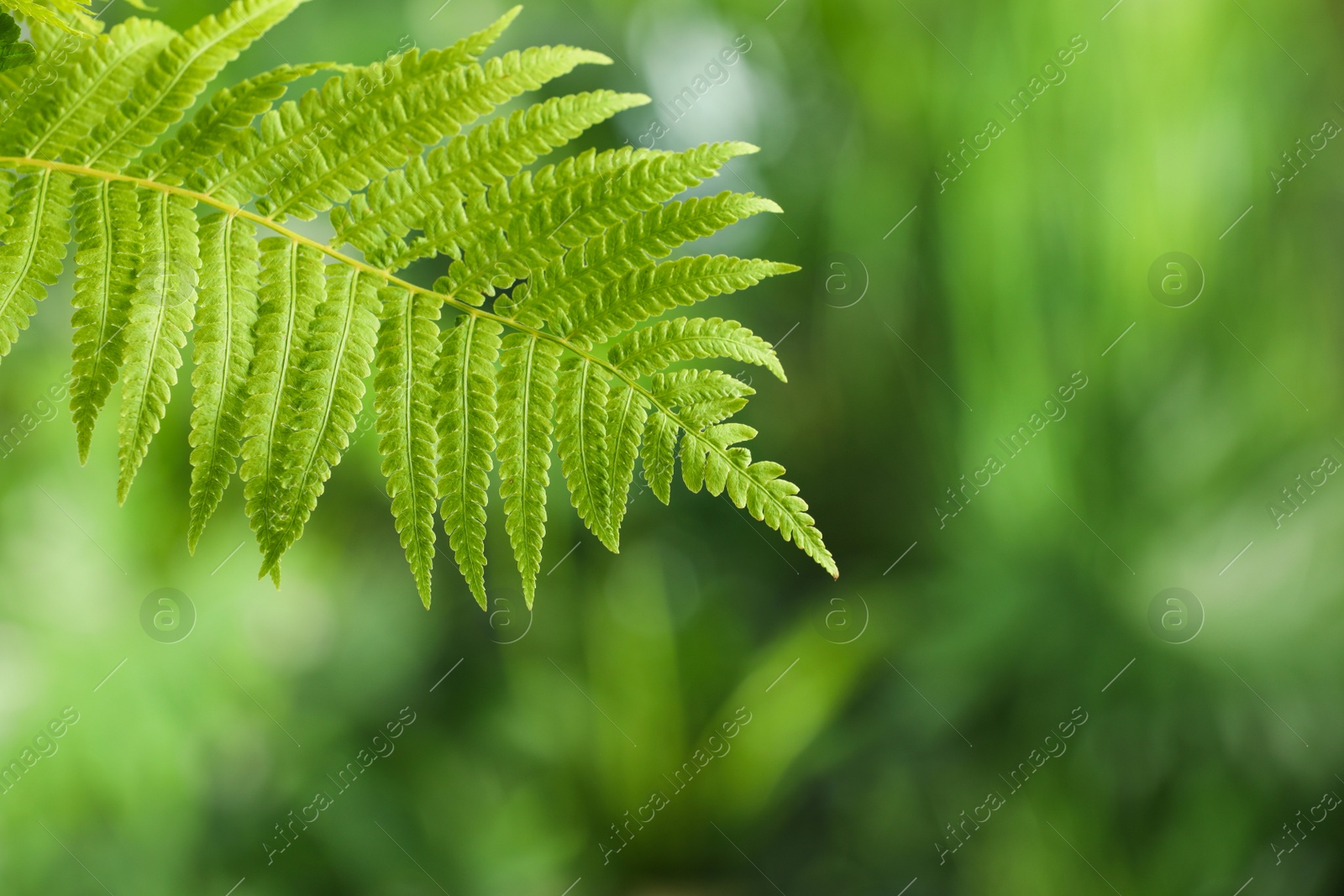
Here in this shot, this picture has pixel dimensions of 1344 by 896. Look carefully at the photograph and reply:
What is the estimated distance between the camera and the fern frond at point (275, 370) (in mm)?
412

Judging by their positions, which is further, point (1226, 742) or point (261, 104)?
point (1226, 742)

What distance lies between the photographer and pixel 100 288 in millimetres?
412

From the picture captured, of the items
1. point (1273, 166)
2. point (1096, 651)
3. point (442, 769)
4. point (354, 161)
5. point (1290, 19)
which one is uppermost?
point (1290, 19)

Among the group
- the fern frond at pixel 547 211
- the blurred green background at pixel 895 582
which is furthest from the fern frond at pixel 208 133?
the blurred green background at pixel 895 582

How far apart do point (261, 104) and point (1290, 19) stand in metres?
2.77

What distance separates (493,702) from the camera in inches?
92.6

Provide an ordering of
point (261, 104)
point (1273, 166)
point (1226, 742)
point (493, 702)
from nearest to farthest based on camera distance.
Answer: point (261, 104) → point (1226, 742) → point (1273, 166) → point (493, 702)

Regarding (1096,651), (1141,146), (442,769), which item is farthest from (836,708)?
(1141,146)

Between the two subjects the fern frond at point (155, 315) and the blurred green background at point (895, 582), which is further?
the blurred green background at point (895, 582)

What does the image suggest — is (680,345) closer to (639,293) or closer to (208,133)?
(639,293)

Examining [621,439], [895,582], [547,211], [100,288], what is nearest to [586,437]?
[621,439]

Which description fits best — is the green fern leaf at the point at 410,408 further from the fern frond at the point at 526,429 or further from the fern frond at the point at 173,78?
the fern frond at the point at 173,78

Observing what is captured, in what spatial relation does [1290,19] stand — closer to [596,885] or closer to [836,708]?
[836,708]

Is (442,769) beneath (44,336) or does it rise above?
beneath
